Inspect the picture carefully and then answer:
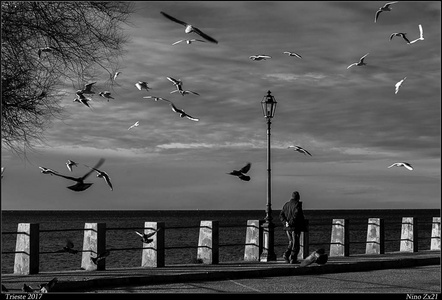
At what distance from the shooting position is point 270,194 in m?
20.8

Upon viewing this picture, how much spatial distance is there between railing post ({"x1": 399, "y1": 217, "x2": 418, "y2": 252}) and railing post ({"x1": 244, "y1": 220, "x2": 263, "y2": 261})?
7384 millimetres

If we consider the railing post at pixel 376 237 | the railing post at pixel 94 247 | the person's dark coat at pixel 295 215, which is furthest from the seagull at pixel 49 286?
the railing post at pixel 376 237

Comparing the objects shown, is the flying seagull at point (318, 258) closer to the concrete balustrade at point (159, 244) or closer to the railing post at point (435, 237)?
the concrete balustrade at point (159, 244)

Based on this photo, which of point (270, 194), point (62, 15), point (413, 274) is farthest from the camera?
point (270, 194)

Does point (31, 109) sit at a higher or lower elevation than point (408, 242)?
higher

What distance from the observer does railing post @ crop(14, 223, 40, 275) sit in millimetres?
16797

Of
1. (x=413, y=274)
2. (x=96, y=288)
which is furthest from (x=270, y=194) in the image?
(x=96, y=288)

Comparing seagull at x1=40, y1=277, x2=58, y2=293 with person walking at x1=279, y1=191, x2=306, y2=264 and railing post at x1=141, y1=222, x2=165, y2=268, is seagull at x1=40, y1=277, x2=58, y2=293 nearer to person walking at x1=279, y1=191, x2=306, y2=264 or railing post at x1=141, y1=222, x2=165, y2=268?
railing post at x1=141, y1=222, x2=165, y2=268

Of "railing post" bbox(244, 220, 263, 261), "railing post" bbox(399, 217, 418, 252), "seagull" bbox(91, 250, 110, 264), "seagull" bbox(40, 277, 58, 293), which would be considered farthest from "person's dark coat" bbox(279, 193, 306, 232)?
"railing post" bbox(399, 217, 418, 252)

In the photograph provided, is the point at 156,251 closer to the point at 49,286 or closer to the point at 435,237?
the point at 49,286

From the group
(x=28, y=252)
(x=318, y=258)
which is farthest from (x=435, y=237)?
(x=28, y=252)

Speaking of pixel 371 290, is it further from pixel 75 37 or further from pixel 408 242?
pixel 408 242

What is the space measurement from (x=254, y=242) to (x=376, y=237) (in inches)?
230

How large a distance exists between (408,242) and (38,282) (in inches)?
612
